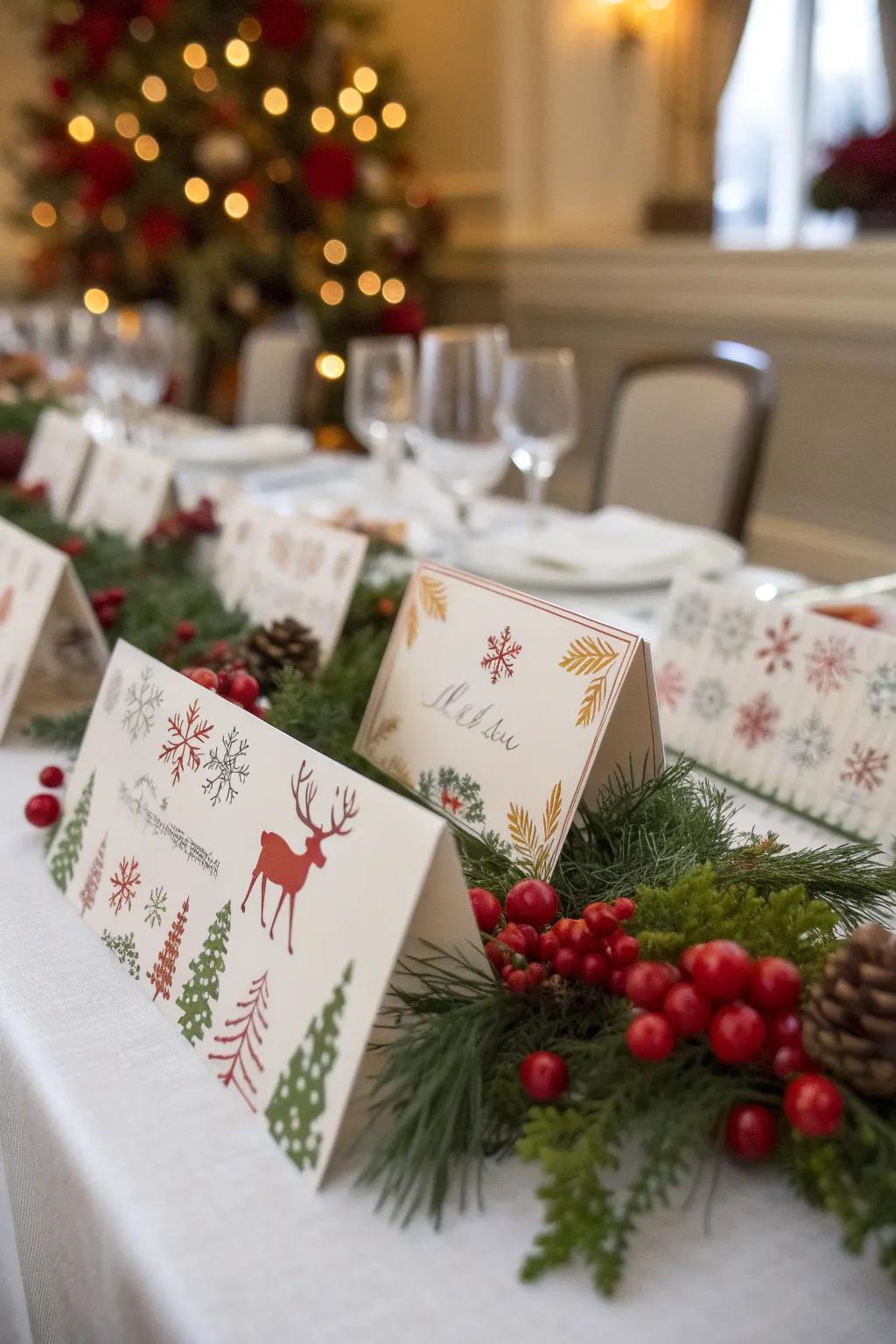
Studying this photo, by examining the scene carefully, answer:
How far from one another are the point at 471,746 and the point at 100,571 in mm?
Answer: 607

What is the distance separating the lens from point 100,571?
3.90ft

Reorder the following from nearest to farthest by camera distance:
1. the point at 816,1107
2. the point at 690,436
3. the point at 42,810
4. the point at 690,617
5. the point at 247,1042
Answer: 1. the point at 816,1107
2. the point at 247,1042
3. the point at 42,810
4. the point at 690,617
5. the point at 690,436

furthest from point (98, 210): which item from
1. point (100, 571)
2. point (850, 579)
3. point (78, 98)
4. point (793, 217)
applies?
point (100, 571)

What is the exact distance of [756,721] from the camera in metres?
0.82

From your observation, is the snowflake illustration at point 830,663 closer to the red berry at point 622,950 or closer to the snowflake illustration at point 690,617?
the snowflake illustration at point 690,617

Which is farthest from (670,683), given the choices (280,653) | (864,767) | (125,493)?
(125,493)

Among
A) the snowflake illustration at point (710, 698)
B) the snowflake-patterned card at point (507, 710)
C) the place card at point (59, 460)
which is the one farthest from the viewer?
the place card at point (59, 460)

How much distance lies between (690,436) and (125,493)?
2.79 ft

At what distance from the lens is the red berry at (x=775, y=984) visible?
47cm

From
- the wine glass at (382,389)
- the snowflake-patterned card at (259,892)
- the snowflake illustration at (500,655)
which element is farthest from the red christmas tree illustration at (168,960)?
the wine glass at (382,389)

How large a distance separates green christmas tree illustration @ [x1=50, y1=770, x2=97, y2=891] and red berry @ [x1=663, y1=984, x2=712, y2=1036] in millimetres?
389

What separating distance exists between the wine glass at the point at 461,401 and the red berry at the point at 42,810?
2.19 feet

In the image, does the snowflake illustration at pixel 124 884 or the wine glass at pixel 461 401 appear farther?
the wine glass at pixel 461 401

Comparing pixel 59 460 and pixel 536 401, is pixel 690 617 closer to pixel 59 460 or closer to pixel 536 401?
pixel 536 401
